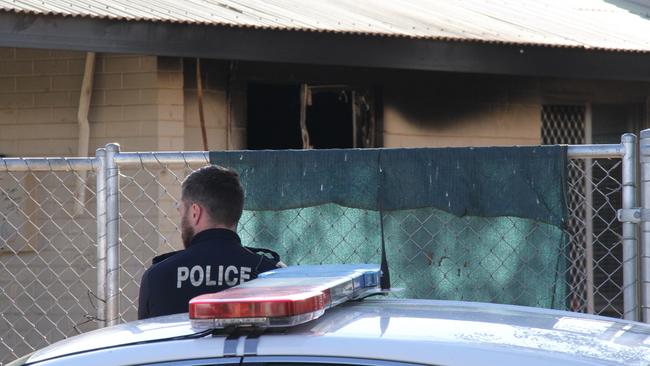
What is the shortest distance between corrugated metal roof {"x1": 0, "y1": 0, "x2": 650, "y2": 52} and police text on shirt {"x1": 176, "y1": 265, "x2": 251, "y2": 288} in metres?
3.71

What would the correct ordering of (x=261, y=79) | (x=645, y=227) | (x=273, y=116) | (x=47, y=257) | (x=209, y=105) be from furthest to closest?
(x=273, y=116)
(x=261, y=79)
(x=209, y=105)
(x=47, y=257)
(x=645, y=227)

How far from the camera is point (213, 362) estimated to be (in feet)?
9.59

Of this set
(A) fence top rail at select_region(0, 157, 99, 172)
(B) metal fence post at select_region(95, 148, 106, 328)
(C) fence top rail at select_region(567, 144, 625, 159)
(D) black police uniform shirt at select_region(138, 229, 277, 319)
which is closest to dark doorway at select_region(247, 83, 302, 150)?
(A) fence top rail at select_region(0, 157, 99, 172)

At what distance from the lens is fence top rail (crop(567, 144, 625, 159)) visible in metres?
4.66

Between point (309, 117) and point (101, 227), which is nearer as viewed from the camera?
point (101, 227)

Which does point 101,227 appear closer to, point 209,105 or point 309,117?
point 209,105

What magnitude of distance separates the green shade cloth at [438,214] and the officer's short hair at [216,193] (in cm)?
64

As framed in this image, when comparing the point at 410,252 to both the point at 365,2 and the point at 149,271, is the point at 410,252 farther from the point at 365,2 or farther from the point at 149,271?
the point at 365,2

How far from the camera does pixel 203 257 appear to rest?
14.0ft

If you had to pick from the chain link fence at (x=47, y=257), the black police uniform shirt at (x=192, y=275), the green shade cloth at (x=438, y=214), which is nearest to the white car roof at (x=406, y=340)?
the black police uniform shirt at (x=192, y=275)

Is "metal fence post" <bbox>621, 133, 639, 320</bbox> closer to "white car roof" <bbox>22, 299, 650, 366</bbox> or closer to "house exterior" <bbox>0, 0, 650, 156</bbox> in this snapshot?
"white car roof" <bbox>22, 299, 650, 366</bbox>

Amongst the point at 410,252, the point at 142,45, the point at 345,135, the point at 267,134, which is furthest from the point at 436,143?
the point at 410,252

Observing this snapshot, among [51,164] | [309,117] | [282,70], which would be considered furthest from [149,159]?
[309,117]

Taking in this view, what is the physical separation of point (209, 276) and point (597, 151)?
1628 mm
